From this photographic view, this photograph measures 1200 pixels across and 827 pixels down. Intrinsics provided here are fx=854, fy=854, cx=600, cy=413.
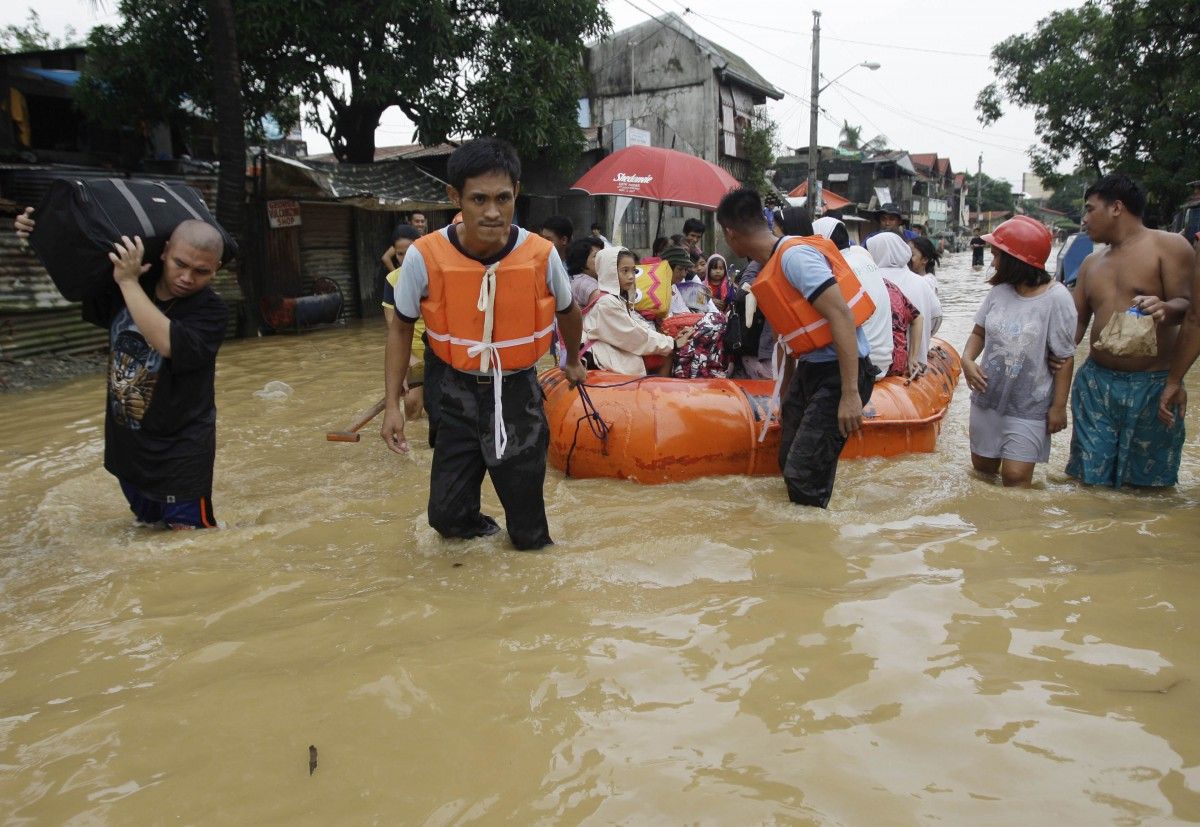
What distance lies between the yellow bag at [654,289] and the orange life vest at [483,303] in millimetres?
2993

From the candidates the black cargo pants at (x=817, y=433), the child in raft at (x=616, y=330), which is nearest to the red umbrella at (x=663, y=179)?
the child in raft at (x=616, y=330)

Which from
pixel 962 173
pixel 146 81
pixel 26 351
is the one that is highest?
pixel 962 173

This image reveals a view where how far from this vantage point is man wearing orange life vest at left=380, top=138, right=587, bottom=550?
3.07 m

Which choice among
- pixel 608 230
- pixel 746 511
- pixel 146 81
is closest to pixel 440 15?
pixel 146 81

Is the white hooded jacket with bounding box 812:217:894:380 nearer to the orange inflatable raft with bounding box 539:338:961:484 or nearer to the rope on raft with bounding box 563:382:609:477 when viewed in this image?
the orange inflatable raft with bounding box 539:338:961:484

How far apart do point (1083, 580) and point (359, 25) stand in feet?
43.0

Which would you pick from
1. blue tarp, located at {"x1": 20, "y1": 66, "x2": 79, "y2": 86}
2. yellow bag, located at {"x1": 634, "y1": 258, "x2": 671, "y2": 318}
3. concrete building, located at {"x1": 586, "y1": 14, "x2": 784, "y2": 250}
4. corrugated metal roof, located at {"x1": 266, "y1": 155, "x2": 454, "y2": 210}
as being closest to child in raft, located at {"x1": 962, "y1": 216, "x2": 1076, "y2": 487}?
yellow bag, located at {"x1": 634, "y1": 258, "x2": 671, "y2": 318}

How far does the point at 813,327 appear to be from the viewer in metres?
3.92

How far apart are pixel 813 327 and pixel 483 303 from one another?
5.29ft

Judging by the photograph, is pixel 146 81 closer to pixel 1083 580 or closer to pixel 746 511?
pixel 746 511

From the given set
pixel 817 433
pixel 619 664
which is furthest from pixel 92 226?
pixel 817 433

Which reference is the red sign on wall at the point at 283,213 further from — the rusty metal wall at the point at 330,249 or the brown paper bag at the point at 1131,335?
the brown paper bag at the point at 1131,335

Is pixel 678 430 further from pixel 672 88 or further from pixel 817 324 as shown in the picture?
pixel 672 88

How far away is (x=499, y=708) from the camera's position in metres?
2.33
